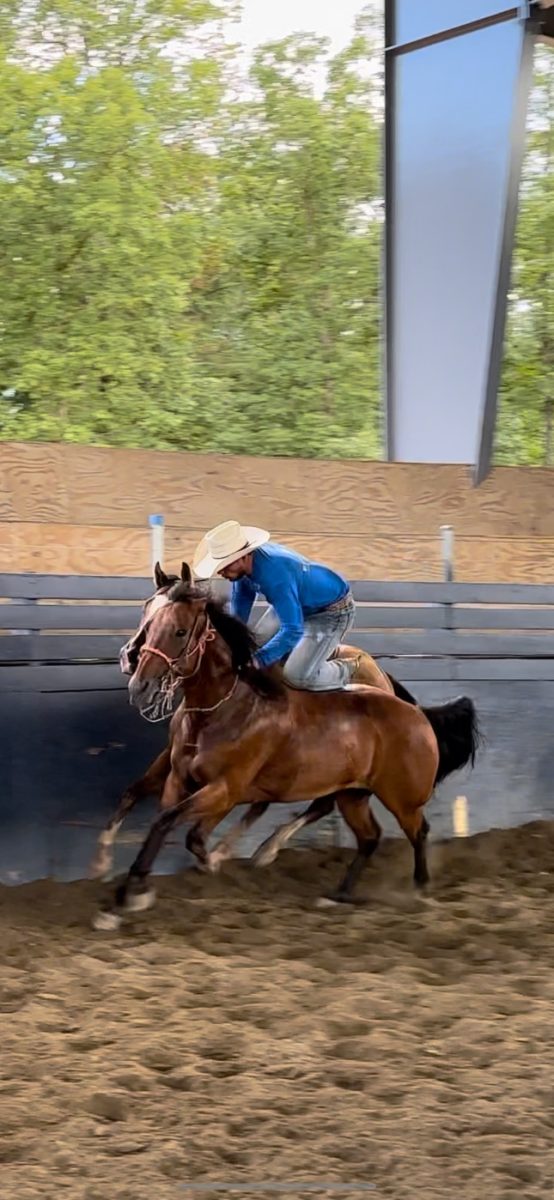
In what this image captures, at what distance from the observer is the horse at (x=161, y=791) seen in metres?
5.60

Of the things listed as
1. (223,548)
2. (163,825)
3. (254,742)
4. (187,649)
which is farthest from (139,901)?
(223,548)

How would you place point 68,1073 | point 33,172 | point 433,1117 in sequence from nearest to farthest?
point 433,1117
point 68,1073
point 33,172

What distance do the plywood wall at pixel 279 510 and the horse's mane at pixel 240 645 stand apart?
103 inches

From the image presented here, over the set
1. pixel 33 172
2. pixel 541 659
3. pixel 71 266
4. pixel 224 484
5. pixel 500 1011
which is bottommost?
pixel 500 1011

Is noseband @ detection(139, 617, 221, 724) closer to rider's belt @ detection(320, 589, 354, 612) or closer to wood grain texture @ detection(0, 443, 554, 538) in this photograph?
rider's belt @ detection(320, 589, 354, 612)

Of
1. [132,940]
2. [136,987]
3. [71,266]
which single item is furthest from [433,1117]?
[71,266]

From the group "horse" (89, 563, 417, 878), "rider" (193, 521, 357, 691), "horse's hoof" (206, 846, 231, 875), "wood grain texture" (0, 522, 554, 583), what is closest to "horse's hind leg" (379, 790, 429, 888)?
"horse" (89, 563, 417, 878)

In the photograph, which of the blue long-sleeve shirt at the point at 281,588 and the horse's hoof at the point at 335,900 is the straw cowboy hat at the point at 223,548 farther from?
the horse's hoof at the point at 335,900

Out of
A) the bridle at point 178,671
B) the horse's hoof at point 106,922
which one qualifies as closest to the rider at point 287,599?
the bridle at point 178,671

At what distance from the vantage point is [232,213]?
1278cm

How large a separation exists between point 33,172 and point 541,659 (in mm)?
6937

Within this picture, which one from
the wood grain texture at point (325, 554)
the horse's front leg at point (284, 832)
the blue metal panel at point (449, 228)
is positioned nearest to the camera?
the horse's front leg at point (284, 832)

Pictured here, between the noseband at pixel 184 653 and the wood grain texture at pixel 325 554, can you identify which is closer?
the noseband at pixel 184 653

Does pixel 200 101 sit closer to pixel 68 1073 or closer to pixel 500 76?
pixel 500 76
